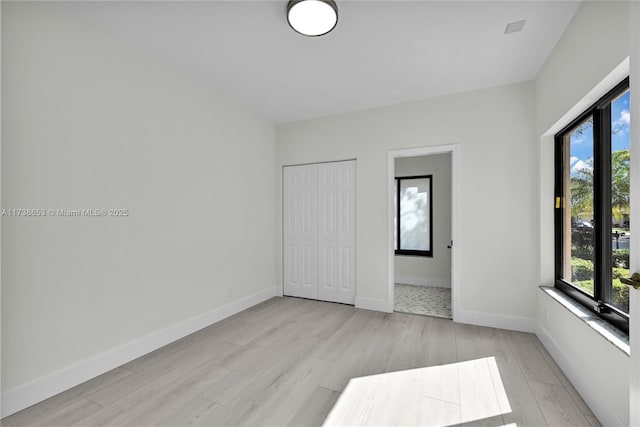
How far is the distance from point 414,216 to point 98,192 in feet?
15.6

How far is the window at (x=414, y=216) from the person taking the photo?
5.30 meters

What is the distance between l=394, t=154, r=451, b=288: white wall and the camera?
5102 mm

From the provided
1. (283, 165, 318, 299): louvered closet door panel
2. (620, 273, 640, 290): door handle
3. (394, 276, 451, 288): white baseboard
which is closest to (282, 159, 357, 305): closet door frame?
(283, 165, 318, 299): louvered closet door panel

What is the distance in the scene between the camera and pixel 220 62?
2.77 meters

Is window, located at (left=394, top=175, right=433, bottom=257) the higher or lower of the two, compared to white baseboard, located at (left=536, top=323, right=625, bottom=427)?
higher

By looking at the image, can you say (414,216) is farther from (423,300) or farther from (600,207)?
(600,207)

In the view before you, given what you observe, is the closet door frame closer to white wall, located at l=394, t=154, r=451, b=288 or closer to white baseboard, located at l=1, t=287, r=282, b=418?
white baseboard, located at l=1, t=287, r=282, b=418

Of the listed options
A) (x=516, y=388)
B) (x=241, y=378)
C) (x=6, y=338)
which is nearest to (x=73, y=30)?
(x=6, y=338)

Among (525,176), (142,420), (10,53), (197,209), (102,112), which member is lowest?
(142,420)

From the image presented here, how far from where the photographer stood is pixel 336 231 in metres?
4.14

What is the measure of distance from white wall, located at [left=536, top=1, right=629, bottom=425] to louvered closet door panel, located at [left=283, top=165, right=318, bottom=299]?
8.92ft

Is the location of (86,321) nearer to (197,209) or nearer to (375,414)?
(197,209)

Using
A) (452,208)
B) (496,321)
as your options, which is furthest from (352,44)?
(496,321)

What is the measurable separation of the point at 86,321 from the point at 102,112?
1639mm
